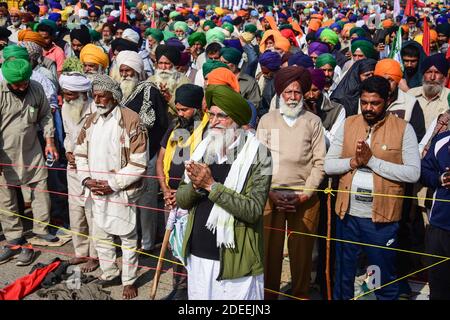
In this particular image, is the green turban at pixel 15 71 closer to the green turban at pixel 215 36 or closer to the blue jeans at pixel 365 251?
the blue jeans at pixel 365 251

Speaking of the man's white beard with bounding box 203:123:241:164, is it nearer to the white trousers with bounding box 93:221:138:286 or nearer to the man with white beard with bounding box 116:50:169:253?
the white trousers with bounding box 93:221:138:286

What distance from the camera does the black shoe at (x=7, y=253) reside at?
18.8ft

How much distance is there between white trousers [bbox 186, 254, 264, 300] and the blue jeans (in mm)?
1200

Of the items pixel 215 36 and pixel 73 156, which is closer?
pixel 73 156

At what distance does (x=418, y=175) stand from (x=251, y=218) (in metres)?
1.57

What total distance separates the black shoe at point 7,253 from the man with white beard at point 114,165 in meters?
1.43

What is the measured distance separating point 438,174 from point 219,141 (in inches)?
71.7

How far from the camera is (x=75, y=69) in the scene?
6.35m

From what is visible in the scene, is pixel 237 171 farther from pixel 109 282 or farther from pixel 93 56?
pixel 93 56

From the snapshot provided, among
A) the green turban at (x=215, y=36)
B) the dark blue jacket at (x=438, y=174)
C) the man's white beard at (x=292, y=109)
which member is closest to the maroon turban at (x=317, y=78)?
the man's white beard at (x=292, y=109)

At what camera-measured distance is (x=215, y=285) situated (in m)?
3.46

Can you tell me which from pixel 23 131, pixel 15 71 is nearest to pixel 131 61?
pixel 15 71

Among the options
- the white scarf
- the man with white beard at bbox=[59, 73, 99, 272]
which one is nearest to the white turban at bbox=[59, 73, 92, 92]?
the man with white beard at bbox=[59, 73, 99, 272]
